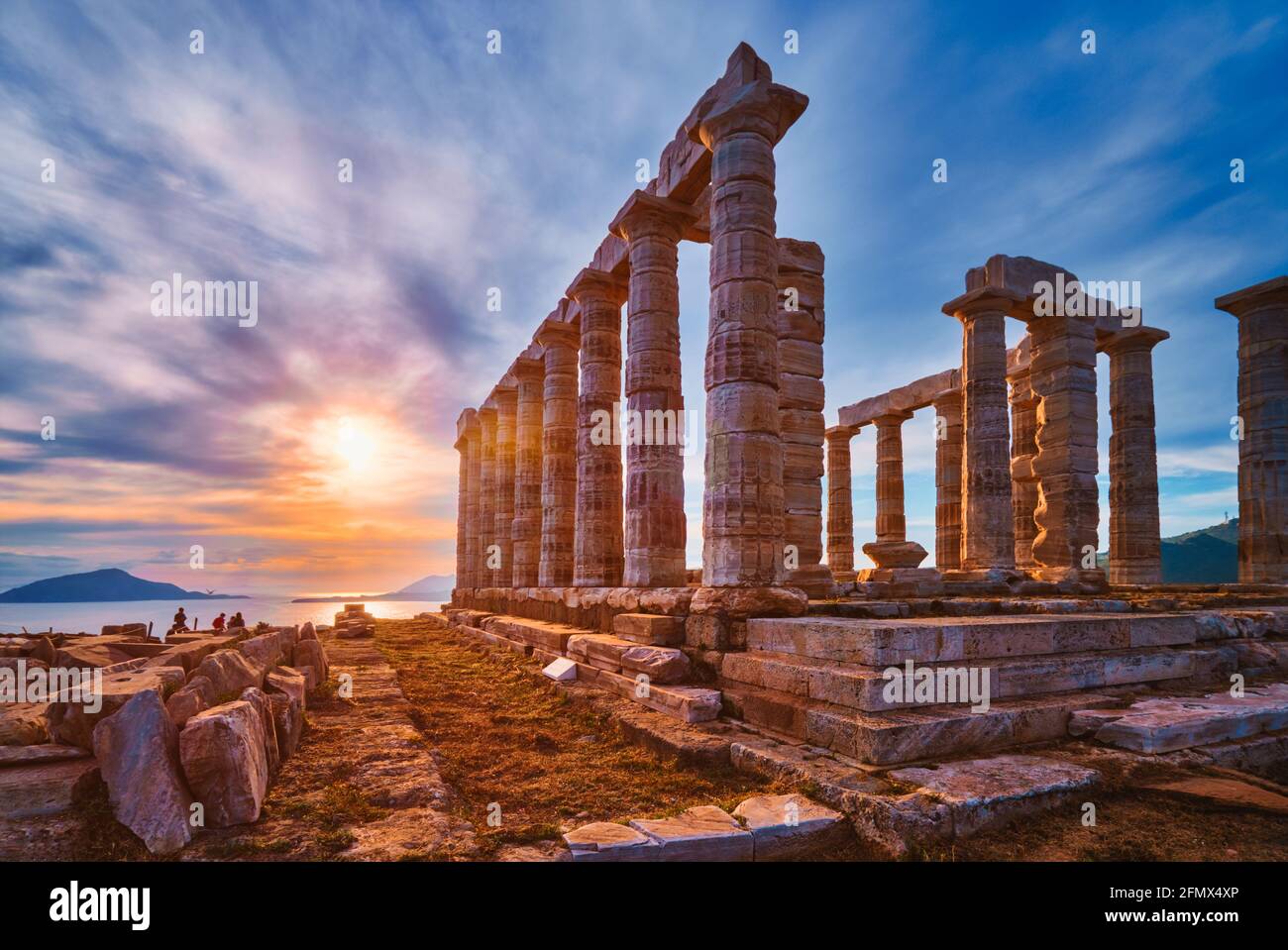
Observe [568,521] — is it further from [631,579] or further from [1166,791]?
[1166,791]

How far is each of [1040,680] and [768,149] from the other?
8.56 metres

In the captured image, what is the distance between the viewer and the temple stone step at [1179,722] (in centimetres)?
577

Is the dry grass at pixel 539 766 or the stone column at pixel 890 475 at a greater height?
the stone column at pixel 890 475

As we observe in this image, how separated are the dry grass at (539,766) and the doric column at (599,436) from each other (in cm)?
382

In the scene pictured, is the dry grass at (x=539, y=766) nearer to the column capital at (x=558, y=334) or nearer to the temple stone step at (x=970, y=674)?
the temple stone step at (x=970, y=674)

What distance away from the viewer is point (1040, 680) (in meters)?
6.88

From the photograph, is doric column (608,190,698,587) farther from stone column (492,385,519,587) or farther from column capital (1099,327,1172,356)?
column capital (1099,327,1172,356)

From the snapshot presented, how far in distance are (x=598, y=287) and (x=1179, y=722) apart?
547 inches

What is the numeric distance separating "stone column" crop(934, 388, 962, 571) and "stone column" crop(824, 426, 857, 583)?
4.67m

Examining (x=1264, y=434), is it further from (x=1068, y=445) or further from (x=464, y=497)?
(x=464, y=497)

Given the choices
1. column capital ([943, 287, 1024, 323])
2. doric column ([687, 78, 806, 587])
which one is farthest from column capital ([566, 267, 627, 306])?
column capital ([943, 287, 1024, 323])

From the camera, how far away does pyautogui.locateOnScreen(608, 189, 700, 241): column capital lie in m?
13.3

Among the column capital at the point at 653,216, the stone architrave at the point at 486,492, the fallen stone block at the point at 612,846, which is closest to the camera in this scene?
the fallen stone block at the point at 612,846

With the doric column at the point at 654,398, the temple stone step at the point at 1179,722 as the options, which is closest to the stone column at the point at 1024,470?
the doric column at the point at 654,398
